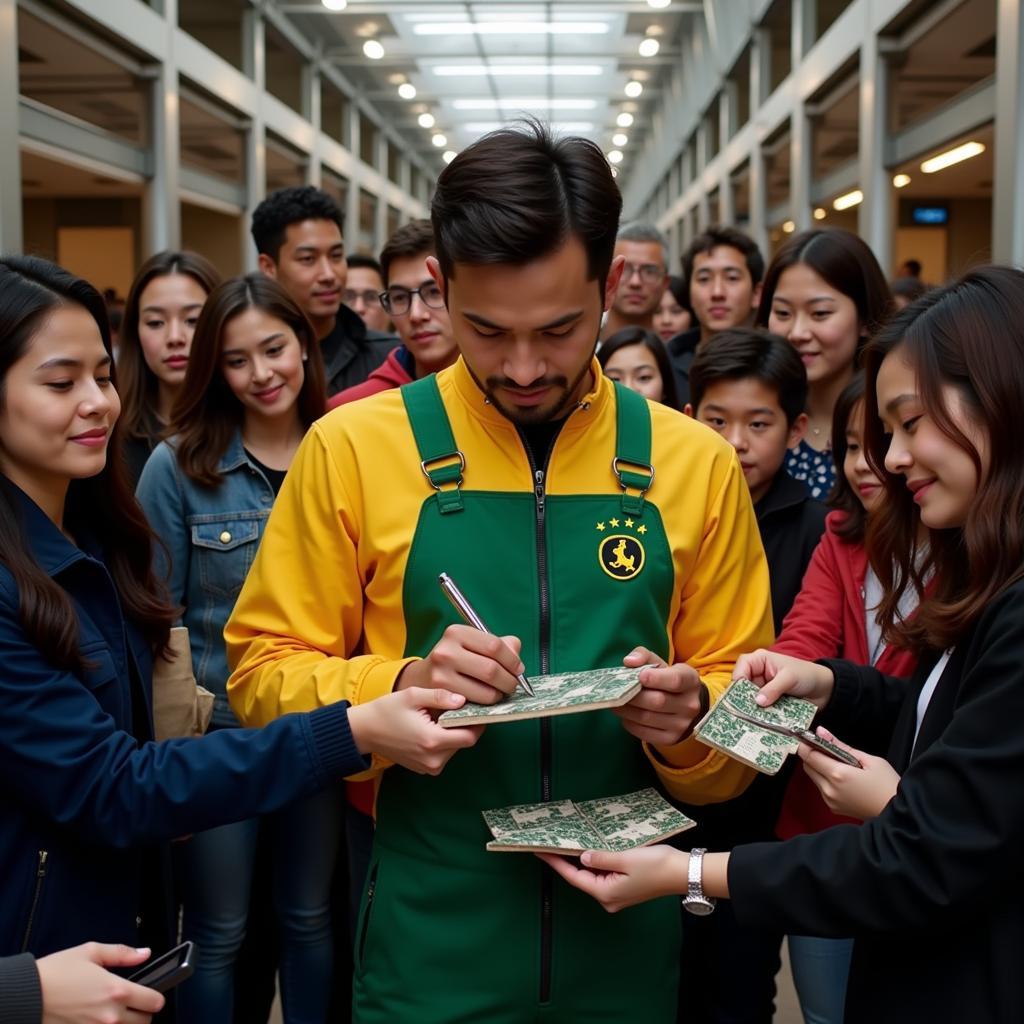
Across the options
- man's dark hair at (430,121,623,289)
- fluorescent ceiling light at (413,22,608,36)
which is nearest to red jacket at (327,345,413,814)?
man's dark hair at (430,121,623,289)

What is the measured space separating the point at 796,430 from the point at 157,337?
1.92 metres

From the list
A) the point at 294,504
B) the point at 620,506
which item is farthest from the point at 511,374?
the point at 294,504

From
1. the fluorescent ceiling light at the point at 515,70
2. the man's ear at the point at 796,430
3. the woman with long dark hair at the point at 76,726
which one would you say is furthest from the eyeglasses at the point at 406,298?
the fluorescent ceiling light at the point at 515,70

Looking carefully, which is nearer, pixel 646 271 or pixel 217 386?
pixel 217 386

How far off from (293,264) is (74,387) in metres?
2.48

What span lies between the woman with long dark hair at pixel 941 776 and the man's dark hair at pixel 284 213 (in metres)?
2.90

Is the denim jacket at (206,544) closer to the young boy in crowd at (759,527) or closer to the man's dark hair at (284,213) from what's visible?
the young boy in crowd at (759,527)

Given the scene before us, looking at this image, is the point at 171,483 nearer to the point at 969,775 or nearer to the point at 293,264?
the point at 293,264

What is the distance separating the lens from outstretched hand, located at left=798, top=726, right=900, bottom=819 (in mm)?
1513

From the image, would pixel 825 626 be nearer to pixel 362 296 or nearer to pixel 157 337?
pixel 157 337

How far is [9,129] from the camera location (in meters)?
6.46

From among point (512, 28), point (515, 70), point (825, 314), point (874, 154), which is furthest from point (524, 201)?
point (515, 70)

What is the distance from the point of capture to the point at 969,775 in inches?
49.9

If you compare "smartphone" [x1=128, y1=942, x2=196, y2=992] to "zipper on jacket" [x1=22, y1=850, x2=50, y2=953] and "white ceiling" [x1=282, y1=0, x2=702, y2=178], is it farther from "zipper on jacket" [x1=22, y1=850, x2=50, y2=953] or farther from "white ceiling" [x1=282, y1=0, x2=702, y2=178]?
"white ceiling" [x1=282, y1=0, x2=702, y2=178]
